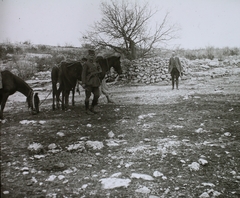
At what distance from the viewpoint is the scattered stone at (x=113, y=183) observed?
281cm

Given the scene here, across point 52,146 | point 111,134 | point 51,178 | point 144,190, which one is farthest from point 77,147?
point 144,190

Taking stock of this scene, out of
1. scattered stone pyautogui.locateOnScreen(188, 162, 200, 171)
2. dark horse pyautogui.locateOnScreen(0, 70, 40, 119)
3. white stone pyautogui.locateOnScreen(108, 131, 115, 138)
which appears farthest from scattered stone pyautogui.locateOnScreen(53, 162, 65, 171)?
dark horse pyautogui.locateOnScreen(0, 70, 40, 119)

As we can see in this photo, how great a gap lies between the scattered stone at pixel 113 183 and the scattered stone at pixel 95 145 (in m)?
1.01

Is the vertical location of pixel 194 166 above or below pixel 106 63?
below

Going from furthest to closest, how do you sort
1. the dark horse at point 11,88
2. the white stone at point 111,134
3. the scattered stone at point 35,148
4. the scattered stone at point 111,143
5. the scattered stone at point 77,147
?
the dark horse at point 11,88 → the white stone at point 111,134 → the scattered stone at point 111,143 → the scattered stone at point 77,147 → the scattered stone at point 35,148

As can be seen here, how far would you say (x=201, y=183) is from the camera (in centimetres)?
286

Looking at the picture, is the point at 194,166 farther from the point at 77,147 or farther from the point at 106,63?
the point at 106,63

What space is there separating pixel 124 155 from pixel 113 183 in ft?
2.76

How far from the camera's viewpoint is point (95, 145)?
13.1ft

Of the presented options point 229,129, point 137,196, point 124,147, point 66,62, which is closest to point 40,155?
point 124,147

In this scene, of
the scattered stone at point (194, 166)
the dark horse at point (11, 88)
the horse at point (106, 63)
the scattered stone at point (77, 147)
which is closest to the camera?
the scattered stone at point (194, 166)

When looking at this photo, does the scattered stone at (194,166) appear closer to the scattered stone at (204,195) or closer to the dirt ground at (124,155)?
the dirt ground at (124,155)

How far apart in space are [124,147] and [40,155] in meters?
1.24

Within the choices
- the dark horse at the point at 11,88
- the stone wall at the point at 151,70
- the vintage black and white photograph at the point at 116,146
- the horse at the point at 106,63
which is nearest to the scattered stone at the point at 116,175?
the vintage black and white photograph at the point at 116,146
